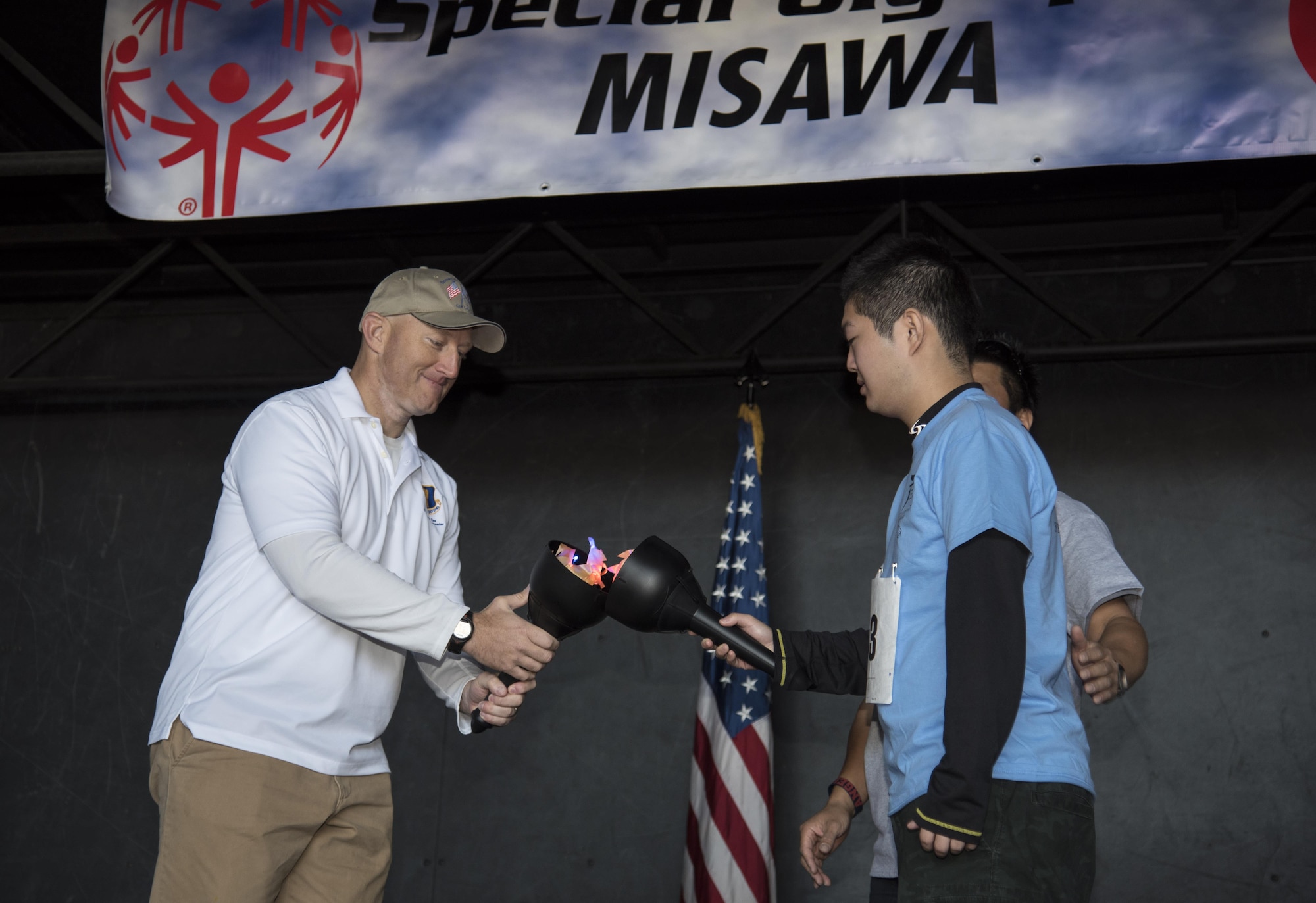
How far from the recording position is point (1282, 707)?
403cm

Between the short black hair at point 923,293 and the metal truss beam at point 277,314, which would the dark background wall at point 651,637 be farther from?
the short black hair at point 923,293

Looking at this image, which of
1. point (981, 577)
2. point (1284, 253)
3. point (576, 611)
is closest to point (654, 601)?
point (576, 611)

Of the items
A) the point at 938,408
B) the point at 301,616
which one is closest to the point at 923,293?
the point at 938,408

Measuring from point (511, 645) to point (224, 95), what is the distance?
83.7 inches

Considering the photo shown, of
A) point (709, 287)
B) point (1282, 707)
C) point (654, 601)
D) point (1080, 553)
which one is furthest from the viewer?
point (709, 287)

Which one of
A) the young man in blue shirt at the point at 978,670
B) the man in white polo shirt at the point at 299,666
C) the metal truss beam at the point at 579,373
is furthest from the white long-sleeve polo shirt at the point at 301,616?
the metal truss beam at the point at 579,373

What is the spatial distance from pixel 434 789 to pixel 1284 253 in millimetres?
3966

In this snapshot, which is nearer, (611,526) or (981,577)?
(981,577)

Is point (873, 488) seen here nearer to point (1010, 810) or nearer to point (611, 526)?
point (611, 526)

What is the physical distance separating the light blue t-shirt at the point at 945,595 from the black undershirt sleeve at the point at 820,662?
14.1 inches

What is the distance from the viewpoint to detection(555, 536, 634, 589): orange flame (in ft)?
6.60

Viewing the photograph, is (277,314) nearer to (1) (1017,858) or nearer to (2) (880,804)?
(2) (880,804)

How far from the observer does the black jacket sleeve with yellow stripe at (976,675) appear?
147 centimetres

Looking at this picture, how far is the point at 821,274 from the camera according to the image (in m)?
3.85
